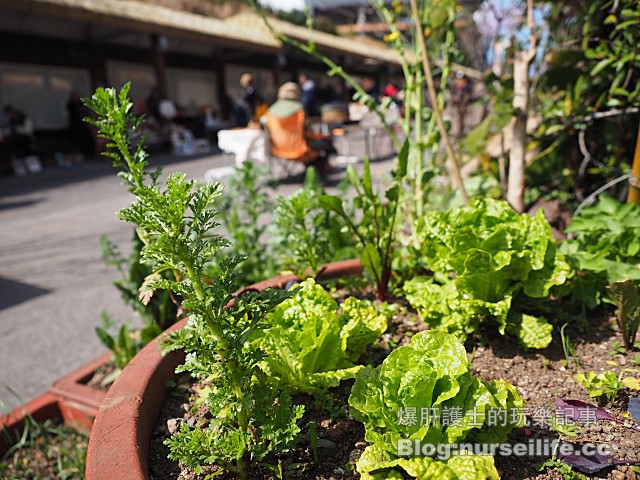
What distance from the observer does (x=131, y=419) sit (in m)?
0.96

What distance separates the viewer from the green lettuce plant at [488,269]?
4.14ft

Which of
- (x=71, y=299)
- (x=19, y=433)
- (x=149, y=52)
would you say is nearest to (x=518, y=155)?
(x=19, y=433)

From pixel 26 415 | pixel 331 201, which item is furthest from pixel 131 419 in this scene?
pixel 26 415

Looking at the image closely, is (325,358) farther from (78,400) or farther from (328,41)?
(328,41)

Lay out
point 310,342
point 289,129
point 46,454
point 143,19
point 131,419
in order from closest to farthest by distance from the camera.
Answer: point 131,419
point 310,342
point 46,454
point 289,129
point 143,19

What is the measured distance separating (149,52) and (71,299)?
13.3m

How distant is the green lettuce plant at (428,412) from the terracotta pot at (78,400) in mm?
1164

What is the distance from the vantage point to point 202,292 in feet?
2.81

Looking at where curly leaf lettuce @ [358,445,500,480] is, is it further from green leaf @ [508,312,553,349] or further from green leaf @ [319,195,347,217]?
green leaf @ [319,195,347,217]

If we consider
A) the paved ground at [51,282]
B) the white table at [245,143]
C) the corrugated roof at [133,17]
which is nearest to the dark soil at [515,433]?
the paved ground at [51,282]

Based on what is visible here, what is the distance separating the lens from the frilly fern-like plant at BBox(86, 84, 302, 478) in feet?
2.71

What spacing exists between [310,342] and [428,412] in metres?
0.33

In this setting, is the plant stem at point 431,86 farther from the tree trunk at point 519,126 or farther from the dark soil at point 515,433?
the dark soil at point 515,433

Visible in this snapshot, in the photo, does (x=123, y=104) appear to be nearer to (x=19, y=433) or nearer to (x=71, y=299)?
(x=19, y=433)
